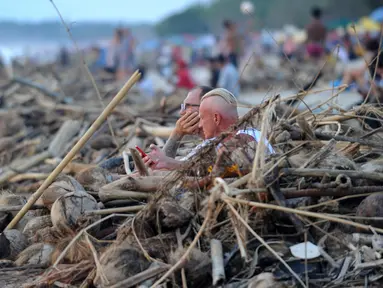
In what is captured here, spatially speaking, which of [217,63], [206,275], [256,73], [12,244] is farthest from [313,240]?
[256,73]

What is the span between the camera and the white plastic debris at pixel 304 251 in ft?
12.9

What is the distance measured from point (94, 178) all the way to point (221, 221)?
136cm

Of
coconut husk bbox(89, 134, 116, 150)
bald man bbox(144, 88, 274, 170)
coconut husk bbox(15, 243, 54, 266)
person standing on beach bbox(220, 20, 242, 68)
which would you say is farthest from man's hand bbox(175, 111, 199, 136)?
person standing on beach bbox(220, 20, 242, 68)

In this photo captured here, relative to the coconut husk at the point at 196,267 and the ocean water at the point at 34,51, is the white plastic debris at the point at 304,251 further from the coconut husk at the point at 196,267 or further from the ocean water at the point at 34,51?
the ocean water at the point at 34,51

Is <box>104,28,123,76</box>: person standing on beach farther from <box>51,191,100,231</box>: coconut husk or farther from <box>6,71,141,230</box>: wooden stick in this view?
<box>51,191,100,231</box>: coconut husk

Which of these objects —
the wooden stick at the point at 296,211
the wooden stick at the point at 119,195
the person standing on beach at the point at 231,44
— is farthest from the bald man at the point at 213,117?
the person standing on beach at the point at 231,44

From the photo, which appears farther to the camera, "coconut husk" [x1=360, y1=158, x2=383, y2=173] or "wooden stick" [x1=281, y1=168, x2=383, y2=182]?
"coconut husk" [x1=360, y1=158, x2=383, y2=173]

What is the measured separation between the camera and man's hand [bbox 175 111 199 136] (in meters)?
5.26

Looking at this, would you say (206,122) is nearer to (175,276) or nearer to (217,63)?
(175,276)

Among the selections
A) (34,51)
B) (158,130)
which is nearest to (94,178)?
(158,130)

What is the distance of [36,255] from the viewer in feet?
15.1

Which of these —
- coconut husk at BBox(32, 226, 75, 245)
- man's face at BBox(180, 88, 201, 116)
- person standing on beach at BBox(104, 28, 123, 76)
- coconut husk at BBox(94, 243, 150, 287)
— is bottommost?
coconut husk at BBox(94, 243, 150, 287)

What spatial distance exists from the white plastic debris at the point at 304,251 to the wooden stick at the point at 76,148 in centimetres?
150

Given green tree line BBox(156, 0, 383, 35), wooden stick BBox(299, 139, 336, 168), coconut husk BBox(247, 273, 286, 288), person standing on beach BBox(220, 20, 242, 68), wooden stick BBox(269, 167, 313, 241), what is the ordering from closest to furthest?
1. coconut husk BBox(247, 273, 286, 288)
2. wooden stick BBox(269, 167, 313, 241)
3. wooden stick BBox(299, 139, 336, 168)
4. person standing on beach BBox(220, 20, 242, 68)
5. green tree line BBox(156, 0, 383, 35)
